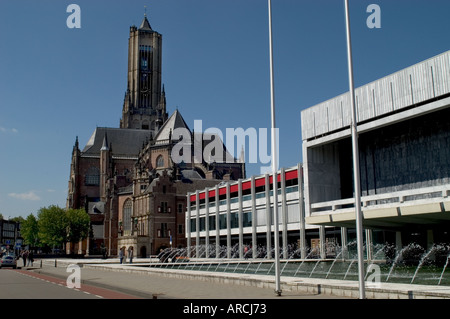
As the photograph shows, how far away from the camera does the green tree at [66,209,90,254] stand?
10262 centimetres

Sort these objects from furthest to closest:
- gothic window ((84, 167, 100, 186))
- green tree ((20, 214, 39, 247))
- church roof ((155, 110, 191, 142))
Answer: gothic window ((84, 167, 100, 186)), green tree ((20, 214, 39, 247)), church roof ((155, 110, 191, 142))

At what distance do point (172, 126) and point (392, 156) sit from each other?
82314mm

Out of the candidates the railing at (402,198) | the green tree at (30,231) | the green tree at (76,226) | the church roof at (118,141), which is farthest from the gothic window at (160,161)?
the railing at (402,198)

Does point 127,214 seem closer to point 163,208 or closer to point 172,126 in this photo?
point 163,208

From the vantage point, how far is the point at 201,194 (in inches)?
2982

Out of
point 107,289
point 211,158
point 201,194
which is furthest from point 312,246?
point 211,158

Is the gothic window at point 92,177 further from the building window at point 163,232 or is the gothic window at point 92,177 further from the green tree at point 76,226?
the building window at point 163,232

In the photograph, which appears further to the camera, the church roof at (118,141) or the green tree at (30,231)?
the church roof at (118,141)

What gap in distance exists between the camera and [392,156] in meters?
35.3

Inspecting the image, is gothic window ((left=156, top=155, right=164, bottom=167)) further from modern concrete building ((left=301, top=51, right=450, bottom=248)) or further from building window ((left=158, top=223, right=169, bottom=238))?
modern concrete building ((left=301, top=51, right=450, bottom=248))

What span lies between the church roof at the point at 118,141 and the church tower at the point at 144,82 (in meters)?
7.73

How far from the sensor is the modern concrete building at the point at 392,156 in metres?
28.5

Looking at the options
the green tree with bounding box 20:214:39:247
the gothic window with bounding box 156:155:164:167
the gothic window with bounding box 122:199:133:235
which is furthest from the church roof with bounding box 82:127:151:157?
the gothic window with bounding box 122:199:133:235
